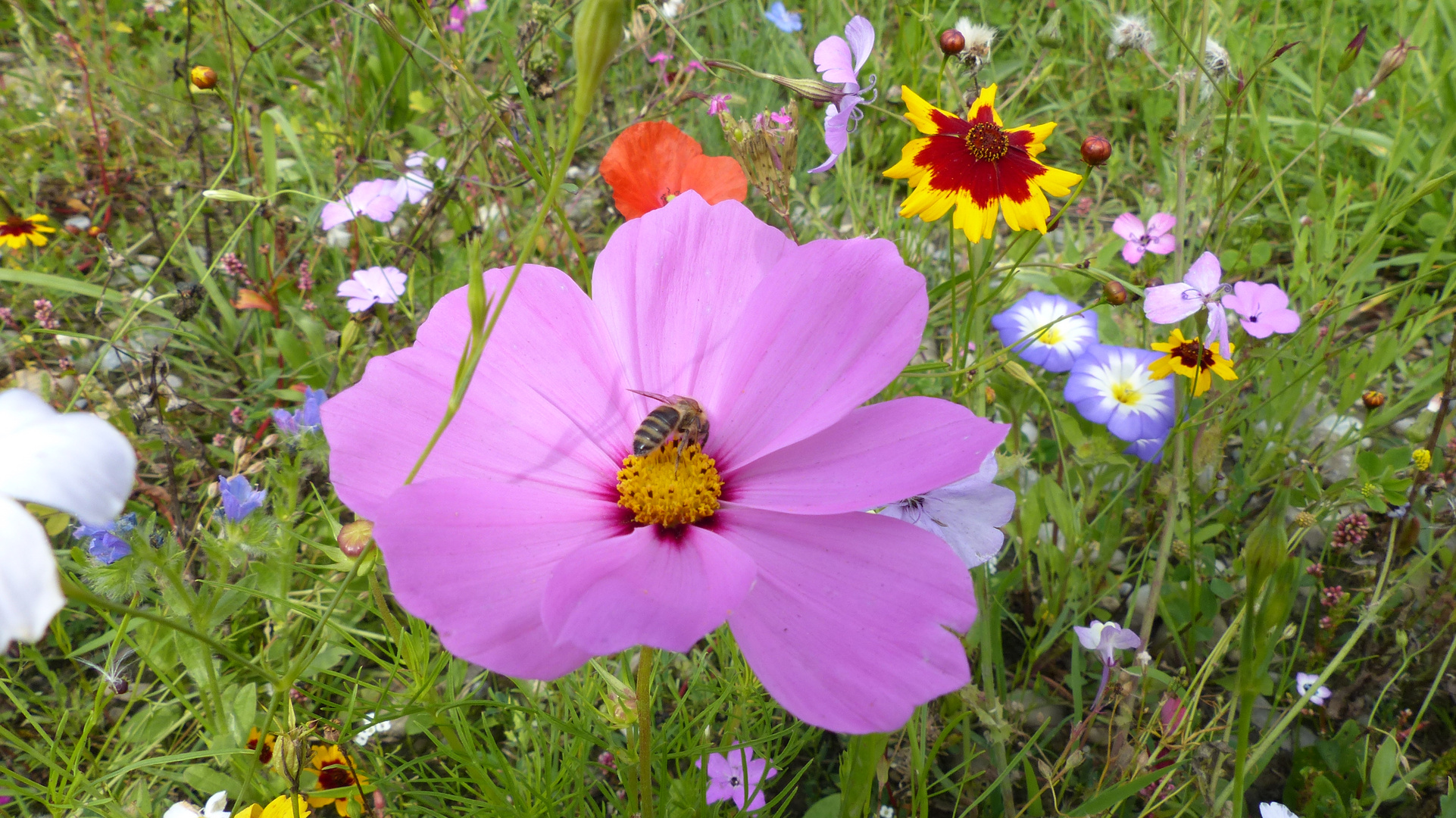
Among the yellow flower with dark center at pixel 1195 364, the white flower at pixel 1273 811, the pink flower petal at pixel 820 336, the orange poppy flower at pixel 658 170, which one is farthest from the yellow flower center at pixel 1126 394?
the pink flower petal at pixel 820 336

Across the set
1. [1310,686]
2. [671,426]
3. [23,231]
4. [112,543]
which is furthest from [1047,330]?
[23,231]

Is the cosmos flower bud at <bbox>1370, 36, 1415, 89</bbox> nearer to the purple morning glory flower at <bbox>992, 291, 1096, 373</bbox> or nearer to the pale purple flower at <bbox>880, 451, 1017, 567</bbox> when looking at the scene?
the purple morning glory flower at <bbox>992, 291, 1096, 373</bbox>

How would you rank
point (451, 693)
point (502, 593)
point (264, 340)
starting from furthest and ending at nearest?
point (264, 340), point (451, 693), point (502, 593)

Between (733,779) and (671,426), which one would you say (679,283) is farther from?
(733,779)

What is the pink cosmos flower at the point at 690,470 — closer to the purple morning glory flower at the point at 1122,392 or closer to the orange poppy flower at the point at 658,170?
the orange poppy flower at the point at 658,170

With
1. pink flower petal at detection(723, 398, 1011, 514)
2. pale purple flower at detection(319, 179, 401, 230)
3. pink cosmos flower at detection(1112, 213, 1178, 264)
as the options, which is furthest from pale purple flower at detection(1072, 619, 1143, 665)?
pale purple flower at detection(319, 179, 401, 230)

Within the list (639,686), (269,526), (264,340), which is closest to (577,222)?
(264,340)

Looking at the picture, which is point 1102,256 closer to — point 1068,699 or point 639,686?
point 1068,699
